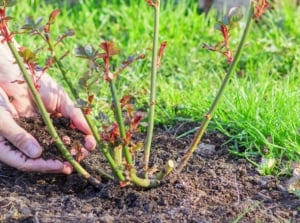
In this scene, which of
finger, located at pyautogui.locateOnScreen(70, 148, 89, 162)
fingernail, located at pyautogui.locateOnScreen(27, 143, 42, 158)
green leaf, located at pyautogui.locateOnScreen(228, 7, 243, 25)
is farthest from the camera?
fingernail, located at pyautogui.locateOnScreen(27, 143, 42, 158)

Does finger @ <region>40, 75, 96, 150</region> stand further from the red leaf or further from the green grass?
the red leaf

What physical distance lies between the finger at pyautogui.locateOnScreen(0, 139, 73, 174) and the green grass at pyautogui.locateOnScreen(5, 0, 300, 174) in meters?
0.50

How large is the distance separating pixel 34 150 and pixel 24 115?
13.6 inches

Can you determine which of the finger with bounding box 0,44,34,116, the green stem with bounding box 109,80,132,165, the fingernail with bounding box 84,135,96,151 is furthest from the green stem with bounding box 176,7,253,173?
the finger with bounding box 0,44,34,116

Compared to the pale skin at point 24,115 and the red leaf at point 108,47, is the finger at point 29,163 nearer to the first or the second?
the pale skin at point 24,115

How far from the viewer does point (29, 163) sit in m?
2.80

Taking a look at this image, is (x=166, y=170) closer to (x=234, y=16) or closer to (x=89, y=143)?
(x=89, y=143)

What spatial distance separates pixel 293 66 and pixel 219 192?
184 centimetres

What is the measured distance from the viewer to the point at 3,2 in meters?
2.37

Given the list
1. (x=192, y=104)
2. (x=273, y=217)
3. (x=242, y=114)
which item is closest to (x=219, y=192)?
(x=273, y=217)

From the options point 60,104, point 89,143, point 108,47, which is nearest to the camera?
point 108,47

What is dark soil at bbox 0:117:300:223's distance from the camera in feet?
8.22

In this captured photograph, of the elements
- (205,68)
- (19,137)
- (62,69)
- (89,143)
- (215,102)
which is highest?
(62,69)

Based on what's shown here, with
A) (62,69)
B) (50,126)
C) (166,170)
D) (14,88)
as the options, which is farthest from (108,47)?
(14,88)
